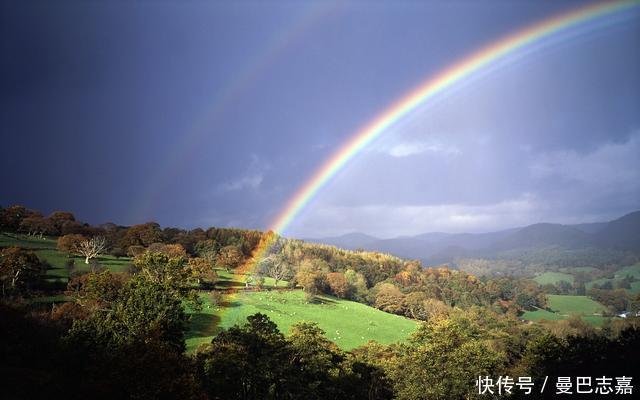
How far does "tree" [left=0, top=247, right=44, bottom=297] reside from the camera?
172 ft

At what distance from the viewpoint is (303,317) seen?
74375 mm

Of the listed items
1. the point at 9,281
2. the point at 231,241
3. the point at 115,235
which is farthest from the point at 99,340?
the point at 231,241

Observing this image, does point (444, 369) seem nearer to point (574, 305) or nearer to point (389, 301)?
point (389, 301)

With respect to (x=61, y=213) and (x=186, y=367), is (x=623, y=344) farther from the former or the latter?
(x=61, y=213)

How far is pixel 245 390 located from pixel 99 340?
11.4m

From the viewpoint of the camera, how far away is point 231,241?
13775 cm

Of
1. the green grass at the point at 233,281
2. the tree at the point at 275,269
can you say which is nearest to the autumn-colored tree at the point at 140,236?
the green grass at the point at 233,281

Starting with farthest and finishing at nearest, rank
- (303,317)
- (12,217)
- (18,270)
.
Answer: (12,217) < (303,317) < (18,270)

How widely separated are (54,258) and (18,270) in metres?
20.8

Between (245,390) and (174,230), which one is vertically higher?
(174,230)

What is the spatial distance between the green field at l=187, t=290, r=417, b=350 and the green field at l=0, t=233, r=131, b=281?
19.9 metres

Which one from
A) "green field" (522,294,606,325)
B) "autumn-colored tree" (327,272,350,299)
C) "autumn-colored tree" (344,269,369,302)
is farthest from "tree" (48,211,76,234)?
"green field" (522,294,606,325)

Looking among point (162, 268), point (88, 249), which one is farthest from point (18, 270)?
point (88, 249)

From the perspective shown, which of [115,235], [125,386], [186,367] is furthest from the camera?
[115,235]
